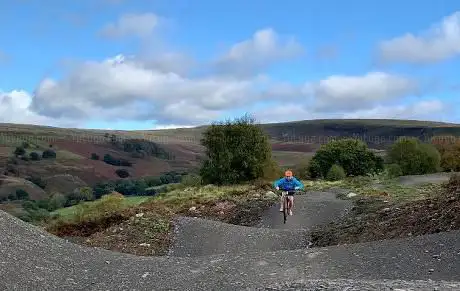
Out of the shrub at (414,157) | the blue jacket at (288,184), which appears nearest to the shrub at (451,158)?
the shrub at (414,157)

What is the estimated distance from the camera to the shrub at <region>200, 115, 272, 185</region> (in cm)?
3822

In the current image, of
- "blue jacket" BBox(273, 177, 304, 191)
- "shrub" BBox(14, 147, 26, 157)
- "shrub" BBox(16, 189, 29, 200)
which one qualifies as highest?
"blue jacket" BBox(273, 177, 304, 191)

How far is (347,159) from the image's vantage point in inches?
2005

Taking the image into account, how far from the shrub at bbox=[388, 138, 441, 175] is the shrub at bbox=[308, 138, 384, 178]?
202 cm

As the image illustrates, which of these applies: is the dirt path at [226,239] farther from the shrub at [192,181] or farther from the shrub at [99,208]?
the shrub at [192,181]

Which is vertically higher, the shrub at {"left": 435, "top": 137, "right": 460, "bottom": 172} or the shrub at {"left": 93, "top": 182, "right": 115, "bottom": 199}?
the shrub at {"left": 435, "top": 137, "right": 460, "bottom": 172}

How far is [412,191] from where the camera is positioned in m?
28.7

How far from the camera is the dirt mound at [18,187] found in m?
60.0

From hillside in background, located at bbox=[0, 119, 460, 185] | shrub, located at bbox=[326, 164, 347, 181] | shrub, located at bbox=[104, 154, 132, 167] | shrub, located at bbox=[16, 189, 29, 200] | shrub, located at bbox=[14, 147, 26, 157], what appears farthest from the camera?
shrub, located at bbox=[14, 147, 26, 157]

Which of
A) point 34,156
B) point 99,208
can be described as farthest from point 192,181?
point 34,156

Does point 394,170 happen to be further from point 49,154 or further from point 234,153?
point 49,154

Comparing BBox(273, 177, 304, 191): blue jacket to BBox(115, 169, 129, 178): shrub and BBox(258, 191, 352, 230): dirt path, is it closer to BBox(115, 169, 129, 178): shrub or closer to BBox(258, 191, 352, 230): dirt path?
BBox(258, 191, 352, 230): dirt path

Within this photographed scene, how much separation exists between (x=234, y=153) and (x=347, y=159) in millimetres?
16288

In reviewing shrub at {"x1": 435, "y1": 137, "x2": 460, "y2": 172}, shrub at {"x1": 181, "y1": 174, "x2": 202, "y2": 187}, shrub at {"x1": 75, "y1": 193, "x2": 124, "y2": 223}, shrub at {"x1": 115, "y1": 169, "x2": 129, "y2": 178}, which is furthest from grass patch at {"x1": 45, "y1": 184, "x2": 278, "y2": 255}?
shrub at {"x1": 115, "y1": 169, "x2": 129, "y2": 178}
